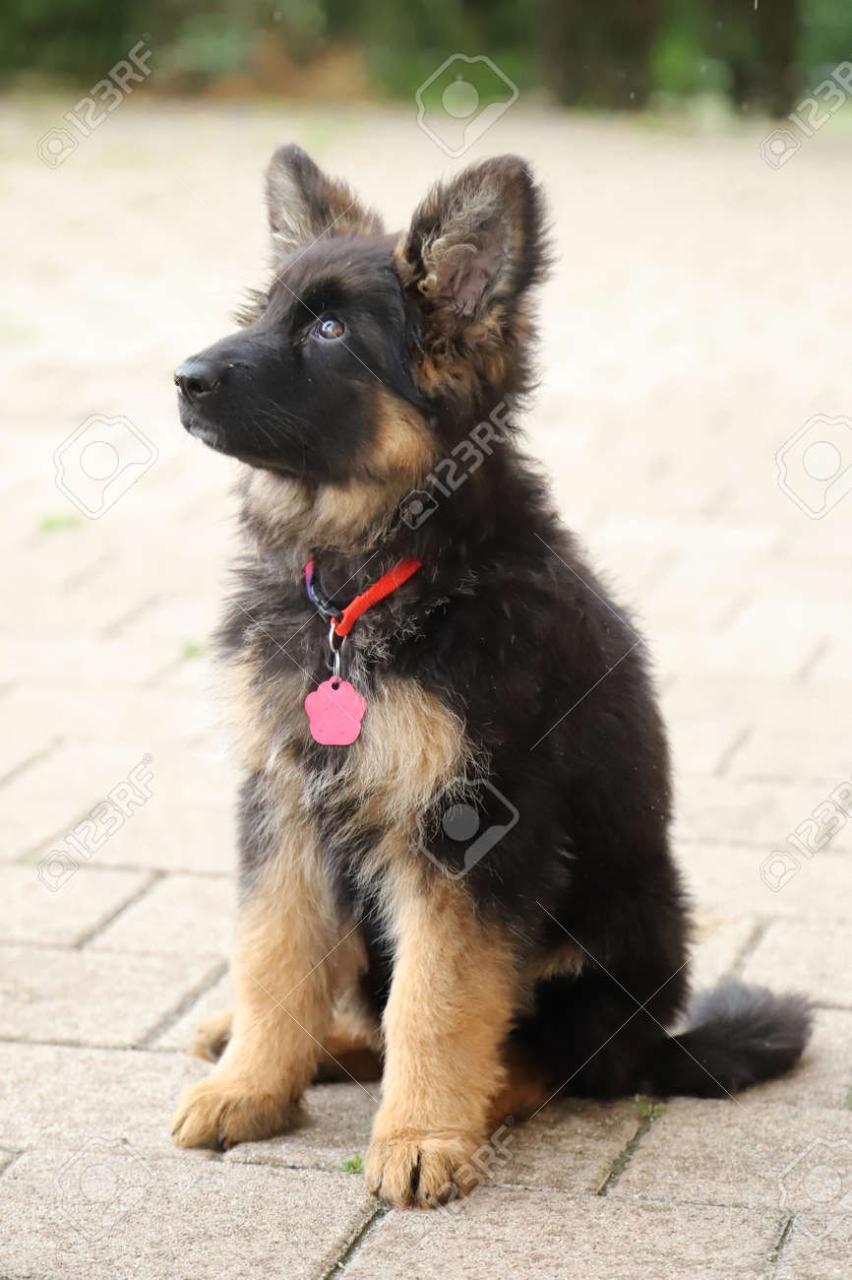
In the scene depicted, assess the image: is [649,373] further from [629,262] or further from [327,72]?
[327,72]

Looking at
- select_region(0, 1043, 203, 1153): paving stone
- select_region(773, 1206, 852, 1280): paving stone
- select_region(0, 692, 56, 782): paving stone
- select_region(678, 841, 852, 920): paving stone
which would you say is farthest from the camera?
select_region(0, 692, 56, 782): paving stone

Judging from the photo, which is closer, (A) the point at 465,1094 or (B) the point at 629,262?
(A) the point at 465,1094

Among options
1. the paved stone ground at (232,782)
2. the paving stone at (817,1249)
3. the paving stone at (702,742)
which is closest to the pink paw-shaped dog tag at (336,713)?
the paved stone ground at (232,782)

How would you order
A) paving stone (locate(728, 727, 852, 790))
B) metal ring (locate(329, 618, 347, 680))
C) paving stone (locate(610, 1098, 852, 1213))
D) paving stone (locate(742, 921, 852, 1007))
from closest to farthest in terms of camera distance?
paving stone (locate(610, 1098, 852, 1213))
metal ring (locate(329, 618, 347, 680))
paving stone (locate(742, 921, 852, 1007))
paving stone (locate(728, 727, 852, 790))

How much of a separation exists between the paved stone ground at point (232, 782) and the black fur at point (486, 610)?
11.6 inches

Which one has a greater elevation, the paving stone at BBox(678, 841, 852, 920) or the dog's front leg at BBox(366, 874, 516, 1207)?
the paving stone at BBox(678, 841, 852, 920)

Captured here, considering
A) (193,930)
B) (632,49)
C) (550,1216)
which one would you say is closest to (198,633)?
(193,930)

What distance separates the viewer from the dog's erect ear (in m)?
3.24

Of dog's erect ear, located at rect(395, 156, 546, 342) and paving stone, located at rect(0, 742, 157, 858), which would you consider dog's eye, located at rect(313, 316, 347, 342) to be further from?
paving stone, located at rect(0, 742, 157, 858)

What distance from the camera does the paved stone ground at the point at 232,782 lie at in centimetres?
313

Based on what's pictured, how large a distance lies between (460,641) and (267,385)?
61 centimetres

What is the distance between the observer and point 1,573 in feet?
23.8

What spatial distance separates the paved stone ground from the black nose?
28.3 inches

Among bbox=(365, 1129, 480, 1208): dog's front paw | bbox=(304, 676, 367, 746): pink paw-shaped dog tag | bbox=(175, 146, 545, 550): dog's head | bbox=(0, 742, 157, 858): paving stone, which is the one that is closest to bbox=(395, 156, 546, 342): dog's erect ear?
bbox=(175, 146, 545, 550): dog's head
